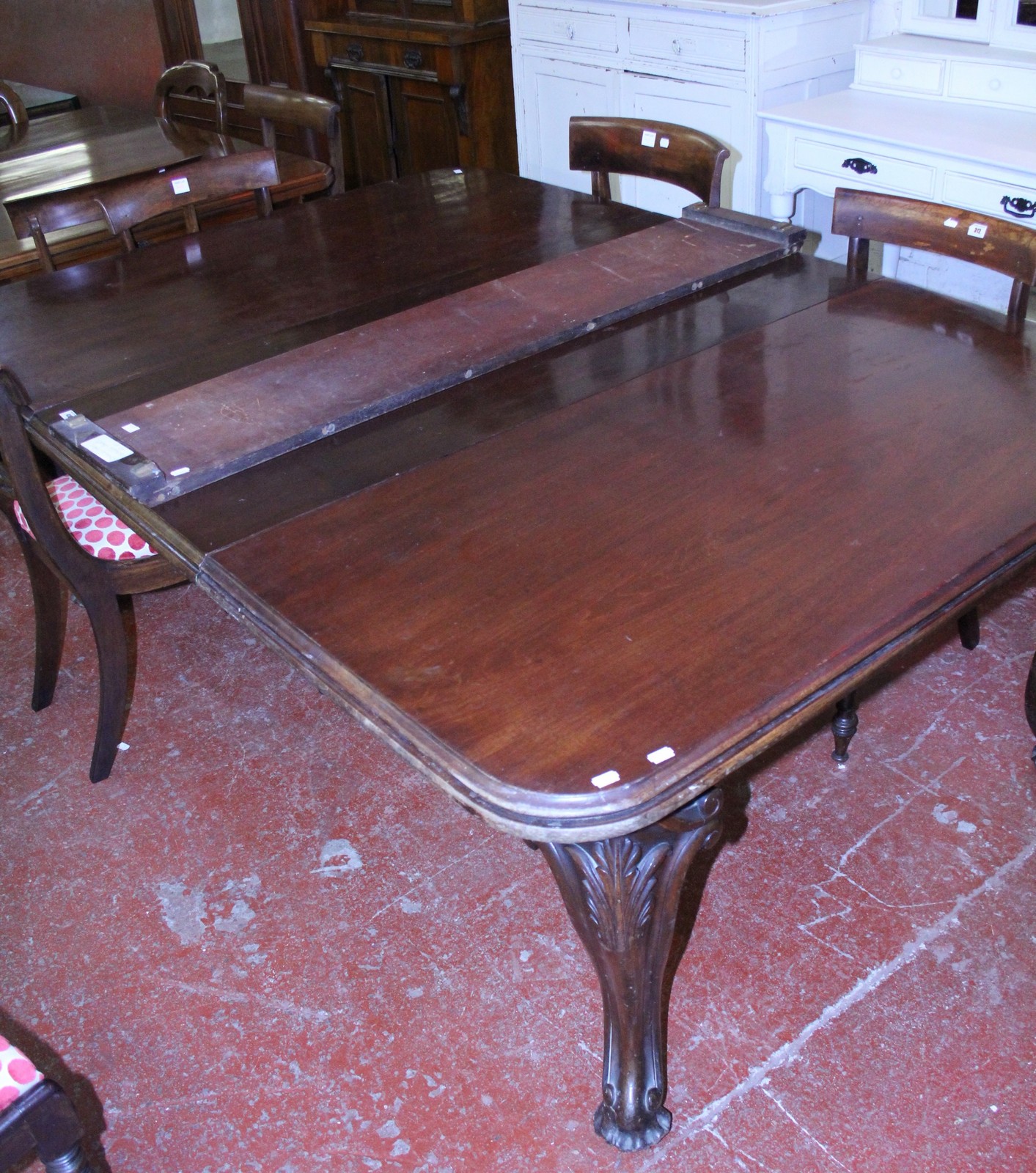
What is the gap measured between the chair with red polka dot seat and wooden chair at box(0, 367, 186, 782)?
84cm

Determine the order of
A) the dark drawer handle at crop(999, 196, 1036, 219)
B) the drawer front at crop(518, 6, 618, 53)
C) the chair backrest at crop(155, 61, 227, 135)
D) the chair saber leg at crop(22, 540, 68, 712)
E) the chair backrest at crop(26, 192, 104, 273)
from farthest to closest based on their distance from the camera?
1. the drawer front at crop(518, 6, 618, 53)
2. the chair backrest at crop(155, 61, 227, 135)
3. the dark drawer handle at crop(999, 196, 1036, 219)
4. the chair backrest at crop(26, 192, 104, 273)
5. the chair saber leg at crop(22, 540, 68, 712)

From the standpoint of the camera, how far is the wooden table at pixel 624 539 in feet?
3.54

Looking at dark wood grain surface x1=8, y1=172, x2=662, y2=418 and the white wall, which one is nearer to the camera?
dark wood grain surface x1=8, y1=172, x2=662, y2=418

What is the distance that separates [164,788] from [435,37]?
3078 mm

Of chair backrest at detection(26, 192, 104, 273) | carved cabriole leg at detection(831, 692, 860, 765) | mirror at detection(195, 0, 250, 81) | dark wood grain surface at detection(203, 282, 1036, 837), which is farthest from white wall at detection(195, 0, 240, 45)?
carved cabriole leg at detection(831, 692, 860, 765)

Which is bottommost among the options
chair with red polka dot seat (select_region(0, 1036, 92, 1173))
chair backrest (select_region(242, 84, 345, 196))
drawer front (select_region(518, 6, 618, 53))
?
chair with red polka dot seat (select_region(0, 1036, 92, 1173))

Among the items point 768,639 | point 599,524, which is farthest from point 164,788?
point 768,639

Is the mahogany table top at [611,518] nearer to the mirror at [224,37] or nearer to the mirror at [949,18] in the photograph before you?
the mirror at [949,18]

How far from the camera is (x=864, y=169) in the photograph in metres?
2.83

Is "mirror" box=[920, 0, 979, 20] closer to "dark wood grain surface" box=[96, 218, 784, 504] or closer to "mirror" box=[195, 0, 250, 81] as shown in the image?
"dark wood grain surface" box=[96, 218, 784, 504]

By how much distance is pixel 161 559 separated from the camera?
195cm

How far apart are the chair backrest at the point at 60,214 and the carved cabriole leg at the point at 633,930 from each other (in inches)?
69.3

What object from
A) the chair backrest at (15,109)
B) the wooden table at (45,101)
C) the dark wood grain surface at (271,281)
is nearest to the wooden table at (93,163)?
the chair backrest at (15,109)

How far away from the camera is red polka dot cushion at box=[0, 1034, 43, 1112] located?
1095 millimetres
